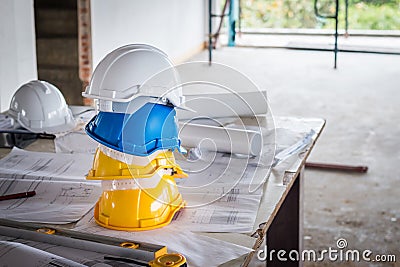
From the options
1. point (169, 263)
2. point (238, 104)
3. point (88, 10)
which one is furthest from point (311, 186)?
point (169, 263)

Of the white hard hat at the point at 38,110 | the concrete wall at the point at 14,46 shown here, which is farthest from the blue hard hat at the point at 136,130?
the concrete wall at the point at 14,46

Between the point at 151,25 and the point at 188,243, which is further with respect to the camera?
the point at 151,25

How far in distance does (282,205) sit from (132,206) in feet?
2.85

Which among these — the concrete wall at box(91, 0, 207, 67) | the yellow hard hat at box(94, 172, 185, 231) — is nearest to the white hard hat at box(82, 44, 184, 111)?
the yellow hard hat at box(94, 172, 185, 231)

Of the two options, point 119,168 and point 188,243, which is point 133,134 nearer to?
point 119,168

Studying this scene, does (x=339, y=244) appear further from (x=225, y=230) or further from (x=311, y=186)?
(x=225, y=230)

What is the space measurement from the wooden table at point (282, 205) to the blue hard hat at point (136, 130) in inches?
7.8

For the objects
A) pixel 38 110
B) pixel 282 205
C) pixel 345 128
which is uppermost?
pixel 38 110

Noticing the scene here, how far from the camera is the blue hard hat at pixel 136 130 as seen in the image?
Answer: 3.91ft

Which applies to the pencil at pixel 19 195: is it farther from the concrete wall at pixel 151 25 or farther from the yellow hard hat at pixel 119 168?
the concrete wall at pixel 151 25

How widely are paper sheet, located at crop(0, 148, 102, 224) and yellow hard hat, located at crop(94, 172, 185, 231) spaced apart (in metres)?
0.09

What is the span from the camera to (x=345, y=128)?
436cm

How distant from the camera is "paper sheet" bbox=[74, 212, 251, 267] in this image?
3.63 feet

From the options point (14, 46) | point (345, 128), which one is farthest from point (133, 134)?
point (345, 128)
